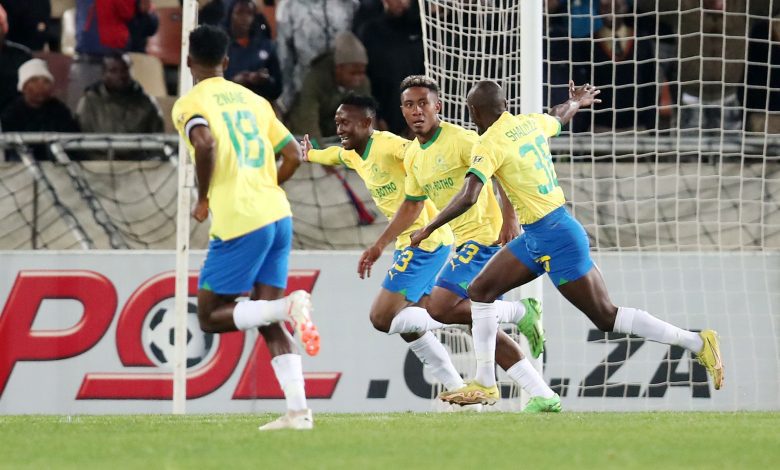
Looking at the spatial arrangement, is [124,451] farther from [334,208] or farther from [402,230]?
[334,208]

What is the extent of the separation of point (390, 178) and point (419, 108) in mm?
646

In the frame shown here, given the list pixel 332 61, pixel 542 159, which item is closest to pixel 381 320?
pixel 542 159

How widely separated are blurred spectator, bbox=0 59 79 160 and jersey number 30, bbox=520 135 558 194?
19.9ft

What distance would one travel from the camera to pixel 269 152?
7137mm

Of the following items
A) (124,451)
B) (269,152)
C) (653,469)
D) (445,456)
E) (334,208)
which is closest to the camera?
(653,469)

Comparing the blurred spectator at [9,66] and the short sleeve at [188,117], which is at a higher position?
the blurred spectator at [9,66]

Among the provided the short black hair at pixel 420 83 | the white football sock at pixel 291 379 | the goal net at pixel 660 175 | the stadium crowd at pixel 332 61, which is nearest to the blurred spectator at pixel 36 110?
the stadium crowd at pixel 332 61

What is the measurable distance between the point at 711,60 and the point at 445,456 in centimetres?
810

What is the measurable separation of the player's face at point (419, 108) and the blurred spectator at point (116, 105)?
4672 mm

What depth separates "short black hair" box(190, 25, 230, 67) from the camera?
7.08 metres

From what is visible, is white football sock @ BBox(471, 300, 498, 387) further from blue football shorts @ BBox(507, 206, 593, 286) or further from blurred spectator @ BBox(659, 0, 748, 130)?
blurred spectator @ BBox(659, 0, 748, 130)

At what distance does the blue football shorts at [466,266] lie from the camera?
372 inches

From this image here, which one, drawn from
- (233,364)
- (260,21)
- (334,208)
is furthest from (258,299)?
(260,21)

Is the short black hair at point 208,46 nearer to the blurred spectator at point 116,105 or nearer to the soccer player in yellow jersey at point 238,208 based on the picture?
the soccer player in yellow jersey at point 238,208
